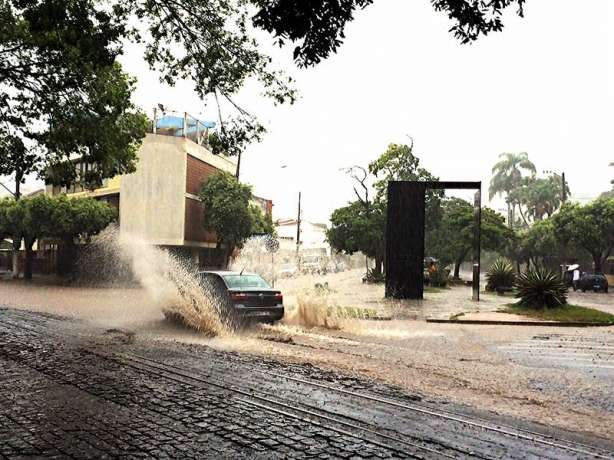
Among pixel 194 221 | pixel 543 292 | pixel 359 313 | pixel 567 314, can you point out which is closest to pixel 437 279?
pixel 194 221

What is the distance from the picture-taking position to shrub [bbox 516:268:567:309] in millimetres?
20375

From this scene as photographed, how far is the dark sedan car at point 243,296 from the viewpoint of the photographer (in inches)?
603

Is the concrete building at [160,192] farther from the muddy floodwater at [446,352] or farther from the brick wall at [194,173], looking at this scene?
the muddy floodwater at [446,352]

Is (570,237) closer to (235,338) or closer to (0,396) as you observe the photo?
(235,338)

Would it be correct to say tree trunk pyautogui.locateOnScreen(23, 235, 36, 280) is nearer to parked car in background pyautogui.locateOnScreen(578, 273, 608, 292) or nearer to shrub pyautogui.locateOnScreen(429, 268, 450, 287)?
shrub pyautogui.locateOnScreen(429, 268, 450, 287)

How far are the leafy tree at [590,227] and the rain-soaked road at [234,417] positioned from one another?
141 feet

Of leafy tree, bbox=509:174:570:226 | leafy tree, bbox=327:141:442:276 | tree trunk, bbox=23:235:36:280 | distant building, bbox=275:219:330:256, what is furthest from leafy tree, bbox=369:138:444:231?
distant building, bbox=275:219:330:256

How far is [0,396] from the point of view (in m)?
7.56

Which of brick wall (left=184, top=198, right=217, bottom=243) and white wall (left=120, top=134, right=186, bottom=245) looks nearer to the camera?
white wall (left=120, top=134, right=186, bottom=245)

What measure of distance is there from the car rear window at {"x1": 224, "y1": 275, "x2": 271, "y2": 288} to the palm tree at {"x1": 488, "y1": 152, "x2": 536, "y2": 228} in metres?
77.6

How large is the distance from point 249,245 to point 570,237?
25659 millimetres

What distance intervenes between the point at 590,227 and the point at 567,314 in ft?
103

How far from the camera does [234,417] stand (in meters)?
6.68

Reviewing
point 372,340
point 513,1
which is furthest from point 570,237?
point 513,1
